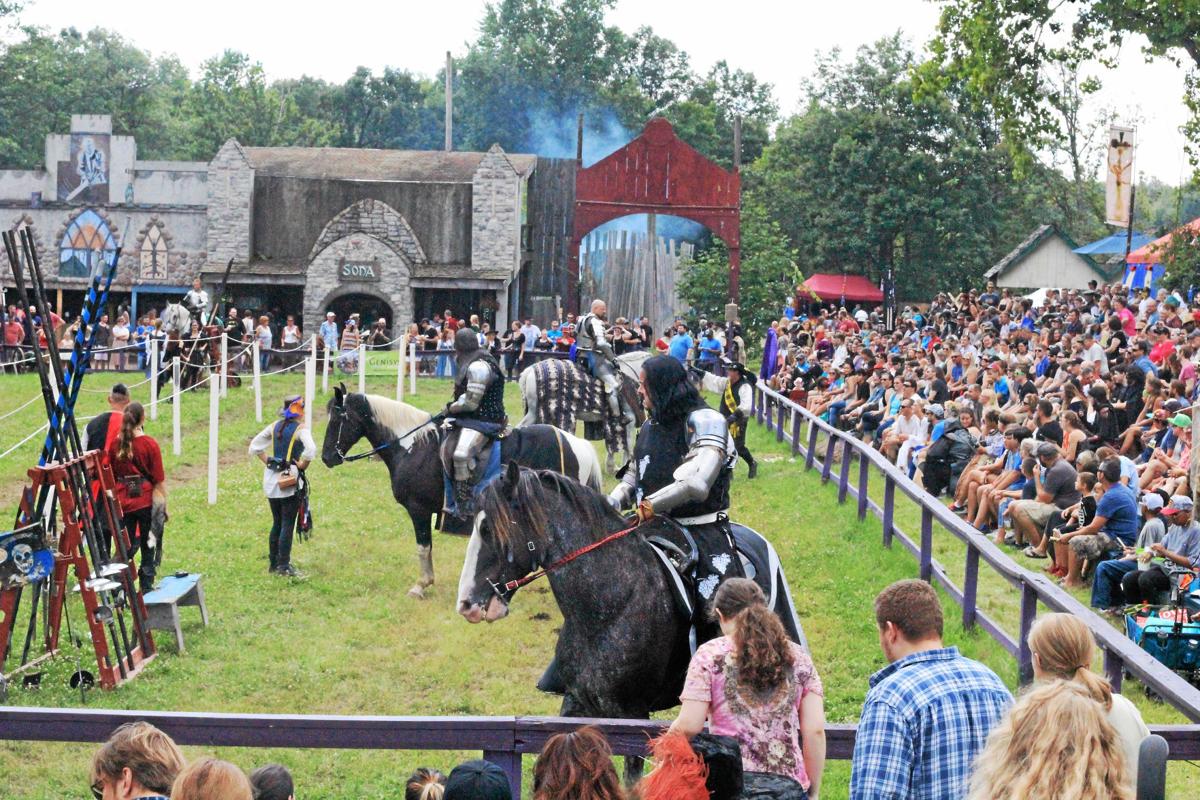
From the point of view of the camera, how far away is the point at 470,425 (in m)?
13.6

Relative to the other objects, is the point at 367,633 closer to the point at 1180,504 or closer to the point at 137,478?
the point at 137,478

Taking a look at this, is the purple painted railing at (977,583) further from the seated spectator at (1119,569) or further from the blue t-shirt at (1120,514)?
the blue t-shirt at (1120,514)

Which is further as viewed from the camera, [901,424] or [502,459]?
[901,424]

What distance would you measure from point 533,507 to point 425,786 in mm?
2340

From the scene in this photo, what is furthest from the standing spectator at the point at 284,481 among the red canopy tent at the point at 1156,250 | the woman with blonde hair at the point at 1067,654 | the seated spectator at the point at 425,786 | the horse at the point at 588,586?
the red canopy tent at the point at 1156,250

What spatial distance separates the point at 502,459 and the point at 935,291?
141 ft

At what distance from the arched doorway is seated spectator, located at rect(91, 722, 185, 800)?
35.4 metres

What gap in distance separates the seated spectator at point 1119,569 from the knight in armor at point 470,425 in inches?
216

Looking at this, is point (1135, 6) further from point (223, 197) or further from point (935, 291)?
point (935, 291)

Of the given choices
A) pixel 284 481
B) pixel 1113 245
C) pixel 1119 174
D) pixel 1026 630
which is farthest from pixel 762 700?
pixel 1113 245

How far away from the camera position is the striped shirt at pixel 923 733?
452cm

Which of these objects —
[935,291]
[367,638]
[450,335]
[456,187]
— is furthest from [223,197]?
[367,638]

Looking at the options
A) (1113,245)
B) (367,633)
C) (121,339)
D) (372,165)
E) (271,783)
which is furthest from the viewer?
(372,165)

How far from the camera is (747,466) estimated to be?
21.0 m
